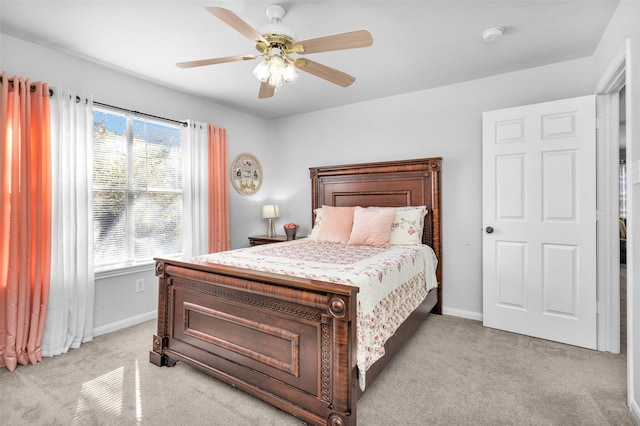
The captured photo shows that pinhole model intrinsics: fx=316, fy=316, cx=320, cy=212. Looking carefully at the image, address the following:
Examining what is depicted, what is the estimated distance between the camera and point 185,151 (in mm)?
3570

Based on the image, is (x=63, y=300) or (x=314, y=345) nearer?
(x=314, y=345)

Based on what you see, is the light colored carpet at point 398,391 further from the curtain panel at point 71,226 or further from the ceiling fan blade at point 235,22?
the ceiling fan blade at point 235,22

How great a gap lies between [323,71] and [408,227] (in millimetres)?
1786

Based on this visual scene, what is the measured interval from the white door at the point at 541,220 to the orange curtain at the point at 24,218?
12.4ft

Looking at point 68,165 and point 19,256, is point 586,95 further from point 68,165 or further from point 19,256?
point 19,256

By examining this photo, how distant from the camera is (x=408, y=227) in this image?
3.22m

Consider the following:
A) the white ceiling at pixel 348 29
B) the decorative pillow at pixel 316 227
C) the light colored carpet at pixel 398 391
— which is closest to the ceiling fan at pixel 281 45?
the white ceiling at pixel 348 29


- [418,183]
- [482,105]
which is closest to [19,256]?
[418,183]

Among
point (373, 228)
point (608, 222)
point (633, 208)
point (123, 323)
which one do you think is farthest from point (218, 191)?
point (608, 222)

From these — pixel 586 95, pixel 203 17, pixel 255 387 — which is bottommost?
pixel 255 387

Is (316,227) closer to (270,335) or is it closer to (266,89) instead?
(266,89)

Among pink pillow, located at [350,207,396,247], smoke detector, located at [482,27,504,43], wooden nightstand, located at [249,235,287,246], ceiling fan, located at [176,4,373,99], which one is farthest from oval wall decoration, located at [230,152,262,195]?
smoke detector, located at [482,27,504,43]

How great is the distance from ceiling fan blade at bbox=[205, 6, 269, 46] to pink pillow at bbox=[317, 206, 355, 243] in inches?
78.0

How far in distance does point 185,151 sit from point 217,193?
0.59 metres
